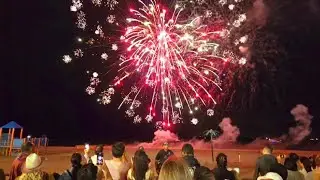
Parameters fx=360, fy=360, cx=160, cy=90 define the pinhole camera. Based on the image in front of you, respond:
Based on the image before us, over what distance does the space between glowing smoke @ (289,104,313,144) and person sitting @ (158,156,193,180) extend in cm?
4012

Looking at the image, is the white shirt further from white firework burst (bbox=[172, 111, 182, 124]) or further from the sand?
white firework burst (bbox=[172, 111, 182, 124])

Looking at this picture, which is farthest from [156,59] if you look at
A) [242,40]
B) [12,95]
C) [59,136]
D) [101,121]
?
[101,121]

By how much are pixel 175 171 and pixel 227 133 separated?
41.6m

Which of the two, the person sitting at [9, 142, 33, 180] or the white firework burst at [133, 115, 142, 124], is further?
the white firework burst at [133, 115, 142, 124]

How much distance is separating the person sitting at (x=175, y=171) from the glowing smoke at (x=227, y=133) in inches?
1478

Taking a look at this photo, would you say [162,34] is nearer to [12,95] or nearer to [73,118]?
[12,95]

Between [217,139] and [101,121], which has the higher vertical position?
[101,121]

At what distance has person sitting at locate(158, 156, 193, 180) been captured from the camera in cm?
299

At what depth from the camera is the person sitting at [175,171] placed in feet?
9.81

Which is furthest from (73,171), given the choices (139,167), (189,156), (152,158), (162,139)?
(162,139)

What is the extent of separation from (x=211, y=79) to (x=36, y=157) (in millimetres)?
20568

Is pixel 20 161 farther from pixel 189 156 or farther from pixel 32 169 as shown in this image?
pixel 189 156

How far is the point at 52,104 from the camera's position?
208 ft

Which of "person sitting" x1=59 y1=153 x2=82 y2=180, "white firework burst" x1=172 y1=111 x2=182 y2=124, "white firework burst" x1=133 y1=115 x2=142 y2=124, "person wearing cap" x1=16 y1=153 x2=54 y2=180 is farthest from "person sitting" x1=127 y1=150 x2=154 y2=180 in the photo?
"white firework burst" x1=133 y1=115 x2=142 y2=124
